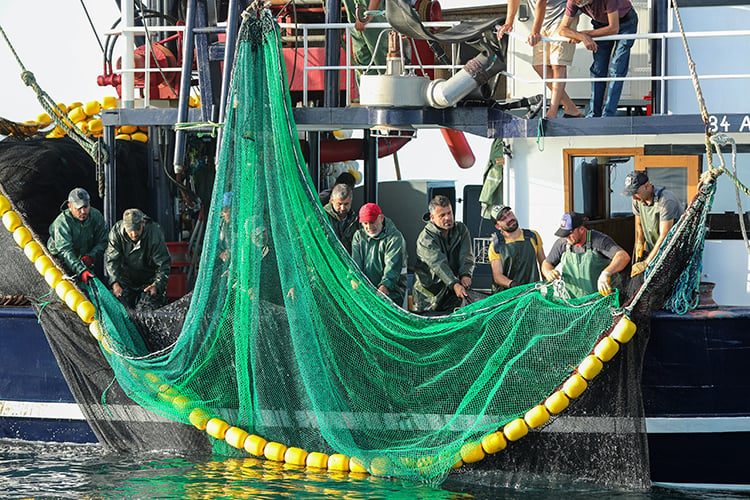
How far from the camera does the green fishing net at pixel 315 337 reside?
8930 mm

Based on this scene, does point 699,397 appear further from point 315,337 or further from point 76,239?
point 76,239

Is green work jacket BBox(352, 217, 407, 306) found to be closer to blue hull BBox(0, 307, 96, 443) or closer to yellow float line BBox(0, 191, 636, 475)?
yellow float line BBox(0, 191, 636, 475)

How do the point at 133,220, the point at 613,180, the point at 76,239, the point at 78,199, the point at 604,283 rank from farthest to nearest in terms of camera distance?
the point at 613,180 < the point at 76,239 < the point at 78,199 < the point at 133,220 < the point at 604,283

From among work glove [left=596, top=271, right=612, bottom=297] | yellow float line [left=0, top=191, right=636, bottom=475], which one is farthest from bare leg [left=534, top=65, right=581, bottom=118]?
yellow float line [left=0, top=191, right=636, bottom=475]

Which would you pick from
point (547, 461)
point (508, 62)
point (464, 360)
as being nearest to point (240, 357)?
point (464, 360)

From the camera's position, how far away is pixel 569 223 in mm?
9211

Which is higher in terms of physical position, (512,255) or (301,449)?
(512,255)

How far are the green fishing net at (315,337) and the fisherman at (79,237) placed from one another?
1.19 m

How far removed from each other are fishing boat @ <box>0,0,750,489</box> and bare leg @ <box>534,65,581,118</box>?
0.21 meters

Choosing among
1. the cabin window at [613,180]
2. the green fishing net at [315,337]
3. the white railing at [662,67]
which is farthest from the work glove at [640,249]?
the white railing at [662,67]

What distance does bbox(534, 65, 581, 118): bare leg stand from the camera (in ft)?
33.8

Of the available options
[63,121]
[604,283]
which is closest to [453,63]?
[604,283]

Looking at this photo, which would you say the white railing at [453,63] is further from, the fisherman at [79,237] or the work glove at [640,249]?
the work glove at [640,249]

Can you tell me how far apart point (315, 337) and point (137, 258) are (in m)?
2.22
